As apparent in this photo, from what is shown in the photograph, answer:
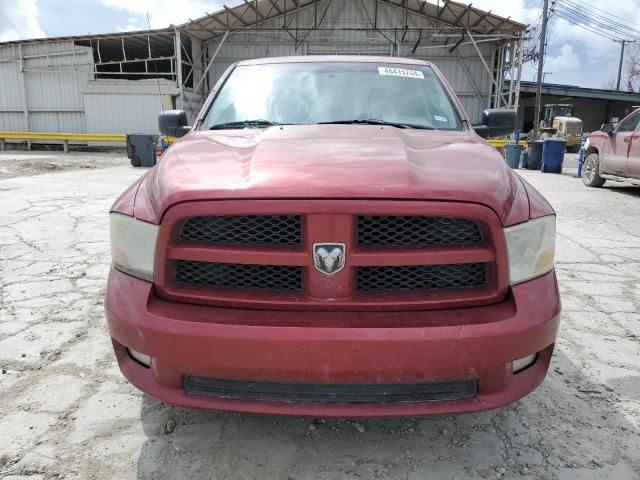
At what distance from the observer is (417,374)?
161 centimetres

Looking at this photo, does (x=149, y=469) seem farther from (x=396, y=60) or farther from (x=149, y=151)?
(x=149, y=151)

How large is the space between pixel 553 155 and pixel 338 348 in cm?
1470

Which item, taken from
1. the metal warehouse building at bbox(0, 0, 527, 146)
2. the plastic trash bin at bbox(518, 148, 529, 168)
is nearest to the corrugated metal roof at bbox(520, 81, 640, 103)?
the metal warehouse building at bbox(0, 0, 527, 146)

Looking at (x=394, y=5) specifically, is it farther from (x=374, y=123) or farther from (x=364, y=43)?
(x=374, y=123)

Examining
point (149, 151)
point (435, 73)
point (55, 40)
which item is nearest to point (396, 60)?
point (435, 73)

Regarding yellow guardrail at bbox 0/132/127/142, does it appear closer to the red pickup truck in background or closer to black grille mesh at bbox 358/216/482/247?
the red pickup truck in background

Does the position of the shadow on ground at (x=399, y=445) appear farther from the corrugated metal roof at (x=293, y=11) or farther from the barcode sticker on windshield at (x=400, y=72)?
the corrugated metal roof at (x=293, y=11)

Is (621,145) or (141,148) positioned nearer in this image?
(621,145)

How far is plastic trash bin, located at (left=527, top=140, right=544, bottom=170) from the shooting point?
1512 centimetres

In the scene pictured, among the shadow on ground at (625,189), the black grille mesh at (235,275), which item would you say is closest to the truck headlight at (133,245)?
the black grille mesh at (235,275)

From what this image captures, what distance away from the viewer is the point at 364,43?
21.8 metres

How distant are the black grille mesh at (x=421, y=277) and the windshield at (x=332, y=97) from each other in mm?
1211

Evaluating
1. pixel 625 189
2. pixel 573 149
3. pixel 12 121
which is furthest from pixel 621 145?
pixel 12 121

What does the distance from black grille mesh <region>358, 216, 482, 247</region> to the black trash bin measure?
1412cm
